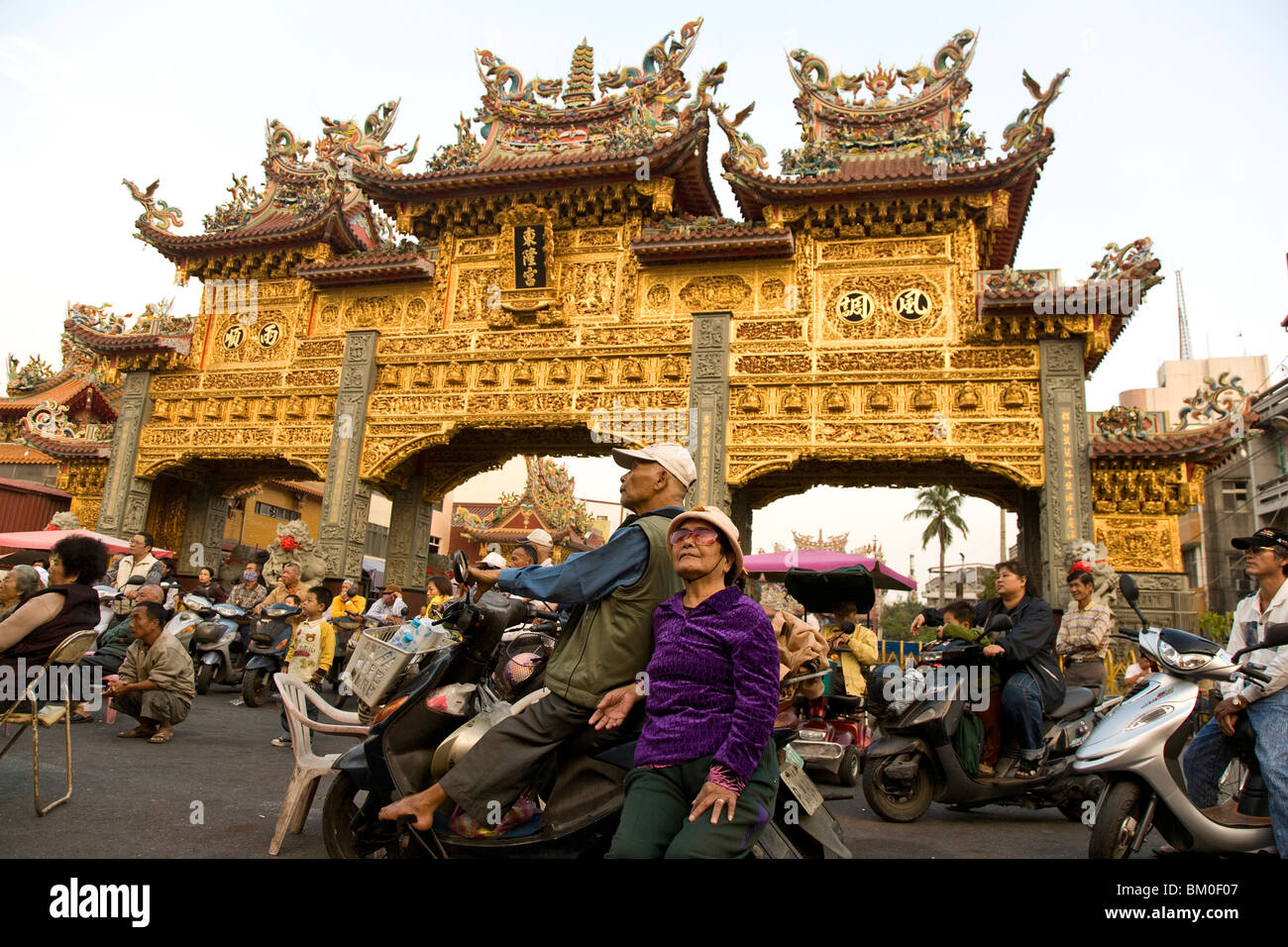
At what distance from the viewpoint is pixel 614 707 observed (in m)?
2.52

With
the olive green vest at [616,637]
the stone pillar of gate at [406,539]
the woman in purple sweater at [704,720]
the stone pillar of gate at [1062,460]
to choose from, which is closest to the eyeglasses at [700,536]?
the woman in purple sweater at [704,720]

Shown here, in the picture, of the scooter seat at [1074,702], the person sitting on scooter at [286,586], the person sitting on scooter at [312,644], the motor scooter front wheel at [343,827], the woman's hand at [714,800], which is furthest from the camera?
the person sitting on scooter at [286,586]

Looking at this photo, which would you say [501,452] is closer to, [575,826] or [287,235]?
[287,235]

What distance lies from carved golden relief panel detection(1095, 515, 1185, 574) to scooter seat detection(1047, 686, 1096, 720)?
288 inches

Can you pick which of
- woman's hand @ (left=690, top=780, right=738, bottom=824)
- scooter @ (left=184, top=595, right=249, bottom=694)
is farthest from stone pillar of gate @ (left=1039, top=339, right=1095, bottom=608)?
scooter @ (left=184, top=595, right=249, bottom=694)

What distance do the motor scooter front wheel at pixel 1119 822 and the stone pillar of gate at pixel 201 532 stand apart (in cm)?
1839

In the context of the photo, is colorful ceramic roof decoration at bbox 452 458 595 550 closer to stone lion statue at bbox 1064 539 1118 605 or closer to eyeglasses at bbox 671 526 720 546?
stone lion statue at bbox 1064 539 1118 605

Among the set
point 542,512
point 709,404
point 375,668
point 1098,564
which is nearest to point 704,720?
point 375,668

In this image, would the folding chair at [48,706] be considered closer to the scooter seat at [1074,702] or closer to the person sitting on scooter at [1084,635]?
the scooter seat at [1074,702]

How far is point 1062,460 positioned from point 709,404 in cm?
546

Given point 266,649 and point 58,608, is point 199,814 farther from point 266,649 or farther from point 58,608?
point 266,649

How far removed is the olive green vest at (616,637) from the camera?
2.58 meters

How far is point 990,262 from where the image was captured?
50.2 ft

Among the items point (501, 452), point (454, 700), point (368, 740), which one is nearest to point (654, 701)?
point (454, 700)
